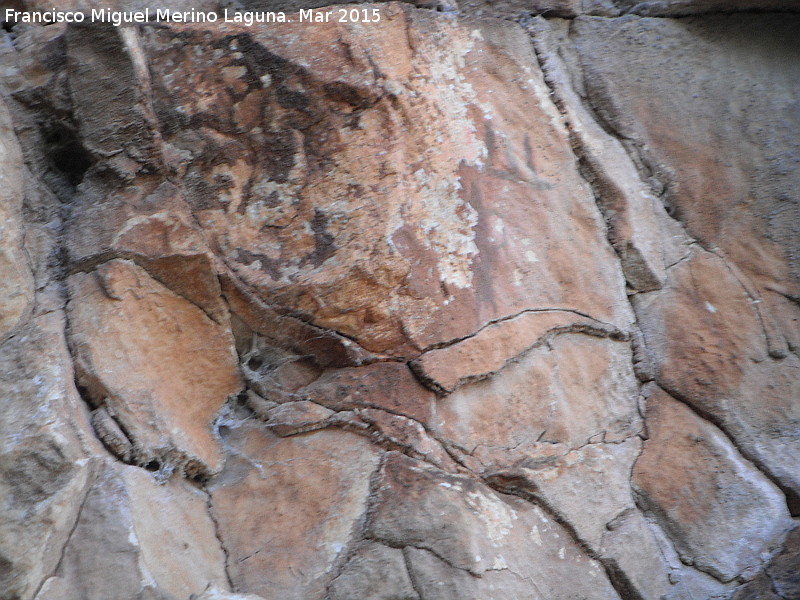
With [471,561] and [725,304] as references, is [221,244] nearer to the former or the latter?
[471,561]

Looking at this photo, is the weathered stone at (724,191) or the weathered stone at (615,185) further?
the weathered stone at (615,185)

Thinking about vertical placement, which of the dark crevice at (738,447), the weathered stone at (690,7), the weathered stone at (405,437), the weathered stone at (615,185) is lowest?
the dark crevice at (738,447)

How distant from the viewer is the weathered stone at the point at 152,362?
69.2 inches

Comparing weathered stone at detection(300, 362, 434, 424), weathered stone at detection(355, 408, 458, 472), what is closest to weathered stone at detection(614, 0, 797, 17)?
weathered stone at detection(300, 362, 434, 424)

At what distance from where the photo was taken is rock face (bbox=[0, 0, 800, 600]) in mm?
1781

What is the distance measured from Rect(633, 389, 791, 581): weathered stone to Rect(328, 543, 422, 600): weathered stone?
726 millimetres

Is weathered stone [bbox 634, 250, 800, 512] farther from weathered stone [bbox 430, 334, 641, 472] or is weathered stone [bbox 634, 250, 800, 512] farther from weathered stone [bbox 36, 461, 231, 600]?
weathered stone [bbox 36, 461, 231, 600]

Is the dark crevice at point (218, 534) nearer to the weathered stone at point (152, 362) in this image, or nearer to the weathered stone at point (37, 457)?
the weathered stone at point (152, 362)

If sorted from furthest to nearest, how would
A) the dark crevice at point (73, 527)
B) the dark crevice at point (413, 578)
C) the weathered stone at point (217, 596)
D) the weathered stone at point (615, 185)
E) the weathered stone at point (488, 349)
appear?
the weathered stone at point (615, 185) < the weathered stone at point (488, 349) < the dark crevice at point (413, 578) < the weathered stone at point (217, 596) < the dark crevice at point (73, 527)

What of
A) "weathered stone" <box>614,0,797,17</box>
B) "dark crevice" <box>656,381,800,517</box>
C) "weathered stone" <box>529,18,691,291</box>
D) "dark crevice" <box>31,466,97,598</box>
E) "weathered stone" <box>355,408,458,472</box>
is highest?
"weathered stone" <box>614,0,797,17</box>

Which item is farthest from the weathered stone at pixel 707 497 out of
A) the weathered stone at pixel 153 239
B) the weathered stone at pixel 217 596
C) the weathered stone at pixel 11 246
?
the weathered stone at pixel 11 246

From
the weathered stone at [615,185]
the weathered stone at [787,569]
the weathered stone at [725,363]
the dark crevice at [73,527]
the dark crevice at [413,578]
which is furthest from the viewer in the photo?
the weathered stone at [615,185]

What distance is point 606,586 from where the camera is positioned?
191 centimetres

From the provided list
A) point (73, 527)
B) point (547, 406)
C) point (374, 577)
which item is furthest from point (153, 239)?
point (547, 406)
